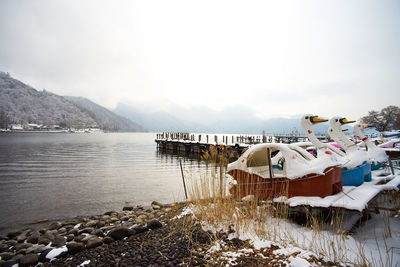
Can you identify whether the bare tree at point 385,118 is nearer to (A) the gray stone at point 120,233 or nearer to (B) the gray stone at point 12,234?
(A) the gray stone at point 120,233

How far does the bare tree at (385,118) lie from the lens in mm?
42188

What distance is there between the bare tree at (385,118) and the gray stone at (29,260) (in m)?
55.0

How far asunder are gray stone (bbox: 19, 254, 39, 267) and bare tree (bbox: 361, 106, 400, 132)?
180 ft

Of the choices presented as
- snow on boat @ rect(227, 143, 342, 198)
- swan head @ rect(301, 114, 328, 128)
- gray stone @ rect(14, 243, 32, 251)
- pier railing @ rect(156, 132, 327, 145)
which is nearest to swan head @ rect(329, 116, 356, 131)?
swan head @ rect(301, 114, 328, 128)

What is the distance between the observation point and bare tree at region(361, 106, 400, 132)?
42.2 meters

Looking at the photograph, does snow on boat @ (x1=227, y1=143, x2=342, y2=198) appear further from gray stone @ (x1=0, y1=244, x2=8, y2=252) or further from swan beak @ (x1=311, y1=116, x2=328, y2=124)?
gray stone @ (x1=0, y1=244, x2=8, y2=252)

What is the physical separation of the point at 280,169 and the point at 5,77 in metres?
212

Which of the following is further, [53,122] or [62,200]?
[53,122]

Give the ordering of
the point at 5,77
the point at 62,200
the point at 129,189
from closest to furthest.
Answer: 1. the point at 62,200
2. the point at 129,189
3. the point at 5,77

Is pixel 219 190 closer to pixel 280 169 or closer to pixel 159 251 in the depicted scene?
pixel 159 251

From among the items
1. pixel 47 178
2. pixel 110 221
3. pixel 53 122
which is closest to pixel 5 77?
pixel 53 122

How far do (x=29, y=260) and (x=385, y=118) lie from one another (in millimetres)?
58355

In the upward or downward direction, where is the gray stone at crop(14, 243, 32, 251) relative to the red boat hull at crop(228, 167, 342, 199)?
downward

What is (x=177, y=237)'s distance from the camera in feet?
12.3
